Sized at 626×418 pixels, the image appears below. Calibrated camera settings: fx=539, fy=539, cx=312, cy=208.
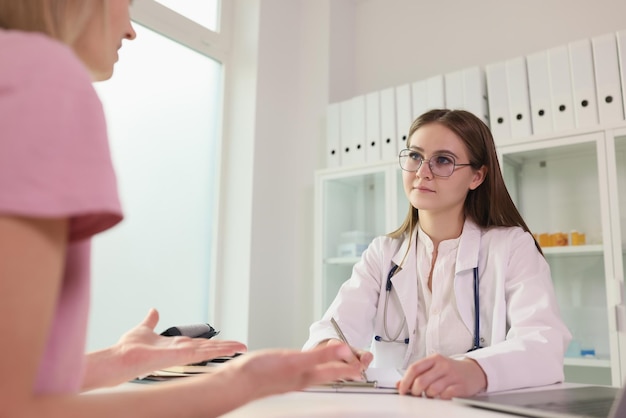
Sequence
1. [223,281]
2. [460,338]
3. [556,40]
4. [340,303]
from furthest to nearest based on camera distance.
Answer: [223,281], [556,40], [340,303], [460,338]

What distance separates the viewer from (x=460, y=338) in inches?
62.7

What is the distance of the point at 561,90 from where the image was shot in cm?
240

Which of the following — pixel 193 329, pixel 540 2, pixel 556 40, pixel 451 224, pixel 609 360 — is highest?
pixel 540 2

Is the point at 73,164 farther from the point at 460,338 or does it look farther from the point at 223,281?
the point at 223,281

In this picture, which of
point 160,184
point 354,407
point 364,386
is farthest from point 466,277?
point 160,184

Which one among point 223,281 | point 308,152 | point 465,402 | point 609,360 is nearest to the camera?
point 465,402

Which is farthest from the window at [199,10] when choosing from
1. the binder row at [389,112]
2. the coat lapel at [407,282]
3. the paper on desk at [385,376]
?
the paper on desk at [385,376]

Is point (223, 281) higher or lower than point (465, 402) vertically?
higher

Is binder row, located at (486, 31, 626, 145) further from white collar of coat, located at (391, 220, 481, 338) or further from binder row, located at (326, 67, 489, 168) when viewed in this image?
white collar of coat, located at (391, 220, 481, 338)

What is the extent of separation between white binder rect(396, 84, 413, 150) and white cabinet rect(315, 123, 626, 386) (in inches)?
6.3

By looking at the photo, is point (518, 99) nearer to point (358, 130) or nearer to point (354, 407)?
point (358, 130)

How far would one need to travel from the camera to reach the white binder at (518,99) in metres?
2.51

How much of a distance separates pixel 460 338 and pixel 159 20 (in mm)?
2298

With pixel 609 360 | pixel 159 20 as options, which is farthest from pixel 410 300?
pixel 159 20
